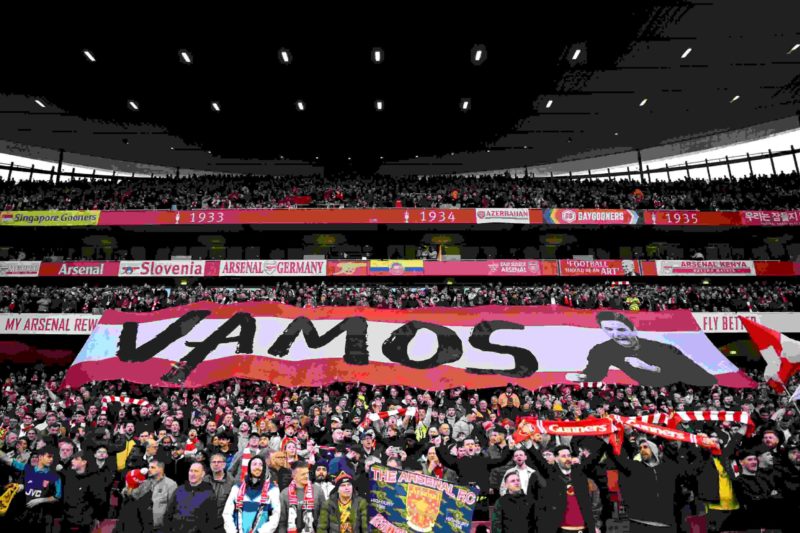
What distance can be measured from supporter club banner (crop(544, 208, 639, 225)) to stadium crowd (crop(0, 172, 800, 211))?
1502 millimetres

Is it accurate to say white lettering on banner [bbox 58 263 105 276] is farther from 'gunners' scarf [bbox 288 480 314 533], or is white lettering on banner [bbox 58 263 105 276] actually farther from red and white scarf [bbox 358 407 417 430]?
'gunners' scarf [bbox 288 480 314 533]

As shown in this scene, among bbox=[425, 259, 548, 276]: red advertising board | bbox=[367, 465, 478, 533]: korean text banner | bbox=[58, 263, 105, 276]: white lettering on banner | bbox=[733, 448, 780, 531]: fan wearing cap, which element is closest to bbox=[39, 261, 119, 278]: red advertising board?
bbox=[58, 263, 105, 276]: white lettering on banner

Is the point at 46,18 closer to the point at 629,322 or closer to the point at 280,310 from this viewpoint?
the point at 280,310

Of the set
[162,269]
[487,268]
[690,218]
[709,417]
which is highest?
[690,218]

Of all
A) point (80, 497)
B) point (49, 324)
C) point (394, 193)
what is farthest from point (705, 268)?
point (49, 324)

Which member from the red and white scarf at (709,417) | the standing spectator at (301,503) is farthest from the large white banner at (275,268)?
the standing spectator at (301,503)

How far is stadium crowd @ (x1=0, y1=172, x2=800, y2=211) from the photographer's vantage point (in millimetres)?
30297

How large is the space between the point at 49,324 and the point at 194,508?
22.0m

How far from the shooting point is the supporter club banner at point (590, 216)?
2817 centimetres

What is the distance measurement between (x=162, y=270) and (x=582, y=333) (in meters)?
22.7

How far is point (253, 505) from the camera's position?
580 centimetres

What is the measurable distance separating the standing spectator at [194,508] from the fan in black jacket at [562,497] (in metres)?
3.90

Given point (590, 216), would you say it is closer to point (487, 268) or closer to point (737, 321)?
point (487, 268)

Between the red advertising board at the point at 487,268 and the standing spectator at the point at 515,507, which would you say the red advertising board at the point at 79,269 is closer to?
the red advertising board at the point at 487,268
